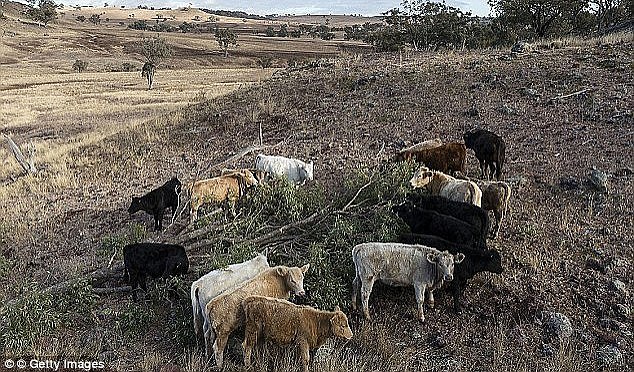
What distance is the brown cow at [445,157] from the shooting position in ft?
42.4

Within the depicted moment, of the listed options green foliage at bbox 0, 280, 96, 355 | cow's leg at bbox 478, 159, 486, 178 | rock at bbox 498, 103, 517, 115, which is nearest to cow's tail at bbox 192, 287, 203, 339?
green foliage at bbox 0, 280, 96, 355

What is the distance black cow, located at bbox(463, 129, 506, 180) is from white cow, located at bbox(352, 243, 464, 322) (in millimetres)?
4901

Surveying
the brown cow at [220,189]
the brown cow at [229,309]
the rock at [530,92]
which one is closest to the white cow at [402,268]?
the brown cow at [229,309]

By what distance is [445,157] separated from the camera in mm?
12969

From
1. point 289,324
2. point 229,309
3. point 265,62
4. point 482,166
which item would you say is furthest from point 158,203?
point 265,62

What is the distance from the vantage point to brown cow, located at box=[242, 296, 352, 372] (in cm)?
706

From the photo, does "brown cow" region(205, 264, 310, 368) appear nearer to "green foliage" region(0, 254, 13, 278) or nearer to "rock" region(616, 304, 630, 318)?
"rock" region(616, 304, 630, 318)

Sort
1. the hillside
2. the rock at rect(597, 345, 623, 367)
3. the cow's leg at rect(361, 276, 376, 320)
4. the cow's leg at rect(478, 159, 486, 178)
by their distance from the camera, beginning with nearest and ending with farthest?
1. the rock at rect(597, 345, 623, 367)
2. the hillside
3. the cow's leg at rect(361, 276, 376, 320)
4. the cow's leg at rect(478, 159, 486, 178)

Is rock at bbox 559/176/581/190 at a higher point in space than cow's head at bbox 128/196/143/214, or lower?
higher

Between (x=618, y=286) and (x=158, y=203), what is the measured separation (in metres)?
8.87

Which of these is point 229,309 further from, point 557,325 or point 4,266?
point 4,266

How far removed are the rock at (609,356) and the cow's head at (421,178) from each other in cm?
459

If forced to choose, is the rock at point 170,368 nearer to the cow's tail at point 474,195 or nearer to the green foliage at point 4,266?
the green foliage at point 4,266

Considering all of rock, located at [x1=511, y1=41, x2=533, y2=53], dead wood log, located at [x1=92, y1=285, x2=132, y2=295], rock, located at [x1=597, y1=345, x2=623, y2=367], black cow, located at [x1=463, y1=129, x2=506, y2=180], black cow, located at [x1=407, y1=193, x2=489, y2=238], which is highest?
rock, located at [x1=511, y1=41, x2=533, y2=53]
